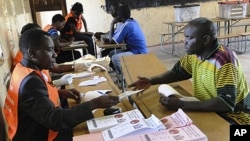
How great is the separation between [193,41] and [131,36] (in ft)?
7.97

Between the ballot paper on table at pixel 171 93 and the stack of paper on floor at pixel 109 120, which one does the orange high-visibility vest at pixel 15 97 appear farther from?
the ballot paper on table at pixel 171 93


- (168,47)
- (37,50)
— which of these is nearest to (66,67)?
(37,50)

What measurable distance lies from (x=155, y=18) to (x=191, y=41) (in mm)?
6350

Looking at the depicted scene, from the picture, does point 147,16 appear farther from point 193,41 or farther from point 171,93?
point 171,93

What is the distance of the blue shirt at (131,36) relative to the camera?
3900 millimetres

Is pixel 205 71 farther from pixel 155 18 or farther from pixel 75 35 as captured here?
pixel 155 18

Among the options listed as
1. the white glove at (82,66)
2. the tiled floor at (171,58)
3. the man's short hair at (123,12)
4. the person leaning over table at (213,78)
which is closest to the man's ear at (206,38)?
the person leaning over table at (213,78)

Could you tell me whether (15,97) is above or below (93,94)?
above

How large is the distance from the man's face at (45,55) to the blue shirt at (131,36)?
2.44 m

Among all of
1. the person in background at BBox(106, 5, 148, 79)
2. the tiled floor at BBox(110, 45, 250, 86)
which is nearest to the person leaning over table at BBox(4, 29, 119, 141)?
the person in background at BBox(106, 5, 148, 79)

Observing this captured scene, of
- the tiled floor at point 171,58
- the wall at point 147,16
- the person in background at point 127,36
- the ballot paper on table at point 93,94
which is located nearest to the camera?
the ballot paper on table at point 93,94

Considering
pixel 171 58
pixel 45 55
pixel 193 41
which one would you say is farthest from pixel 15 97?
pixel 171 58

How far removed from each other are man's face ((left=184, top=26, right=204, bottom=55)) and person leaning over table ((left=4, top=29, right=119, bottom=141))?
1.70 ft

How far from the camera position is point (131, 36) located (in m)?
3.93
